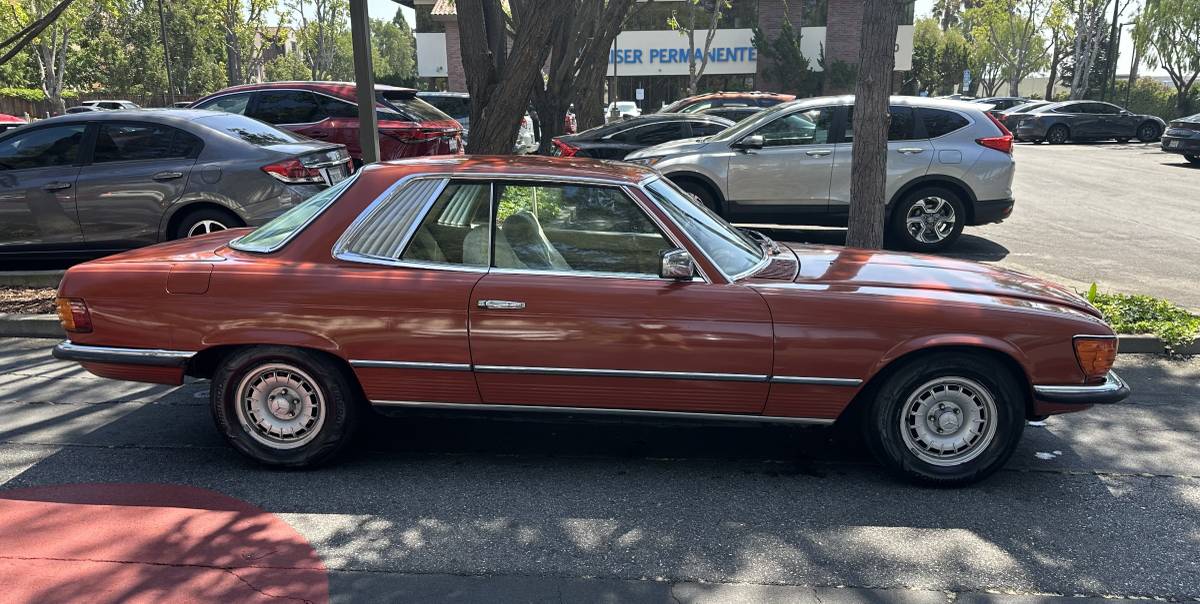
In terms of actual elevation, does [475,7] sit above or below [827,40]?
below

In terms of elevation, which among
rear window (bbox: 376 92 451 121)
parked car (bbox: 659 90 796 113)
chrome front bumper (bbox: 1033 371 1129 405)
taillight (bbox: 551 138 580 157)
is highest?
parked car (bbox: 659 90 796 113)

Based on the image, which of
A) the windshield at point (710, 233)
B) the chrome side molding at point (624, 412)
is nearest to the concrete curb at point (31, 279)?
the chrome side molding at point (624, 412)

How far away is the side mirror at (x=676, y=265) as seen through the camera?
13.2ft

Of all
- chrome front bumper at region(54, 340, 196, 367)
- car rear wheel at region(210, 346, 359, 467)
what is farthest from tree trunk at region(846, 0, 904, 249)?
chrome front bumper at region(54, 340, 196, 367)

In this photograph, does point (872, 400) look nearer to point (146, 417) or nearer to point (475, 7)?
point (146, 417)

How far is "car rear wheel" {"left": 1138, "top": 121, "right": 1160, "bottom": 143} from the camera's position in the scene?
31.0 metres

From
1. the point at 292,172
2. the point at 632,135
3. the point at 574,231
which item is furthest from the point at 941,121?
the point at 574,231

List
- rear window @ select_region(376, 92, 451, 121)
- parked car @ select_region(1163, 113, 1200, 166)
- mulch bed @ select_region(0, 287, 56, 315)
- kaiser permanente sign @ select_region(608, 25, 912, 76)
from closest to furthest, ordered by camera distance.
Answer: mulch bed @ select_region(0, 287, 56, 315) < rear window @ select_region(376, 92, 451, 121) < parked car @ select_region(1163, 113, 1200, 166) < kaiser permanente sign @ select_region(608, 25, 912, 76)

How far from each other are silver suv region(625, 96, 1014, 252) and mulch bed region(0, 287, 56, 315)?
20.0ft

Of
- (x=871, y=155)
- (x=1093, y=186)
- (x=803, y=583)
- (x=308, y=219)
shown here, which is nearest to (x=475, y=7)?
(x=871, y=155)

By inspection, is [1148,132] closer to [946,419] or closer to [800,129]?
[800,129]

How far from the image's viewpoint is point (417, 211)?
14.2ft

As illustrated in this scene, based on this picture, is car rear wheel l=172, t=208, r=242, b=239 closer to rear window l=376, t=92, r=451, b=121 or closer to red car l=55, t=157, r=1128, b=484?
red car l=55, t=157, r=1128, b=484

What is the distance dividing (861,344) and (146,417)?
13.0 ft
